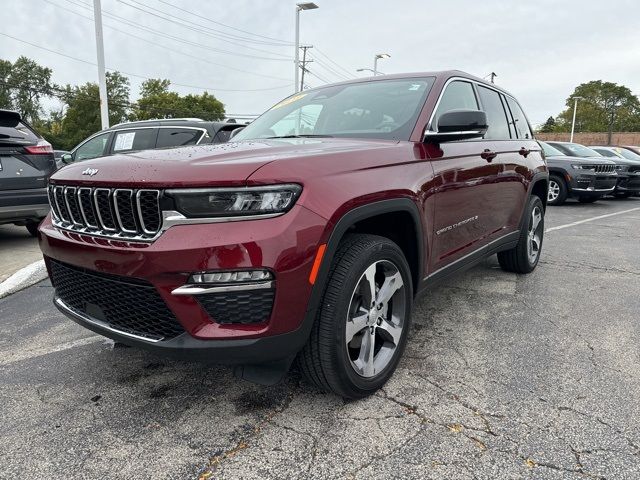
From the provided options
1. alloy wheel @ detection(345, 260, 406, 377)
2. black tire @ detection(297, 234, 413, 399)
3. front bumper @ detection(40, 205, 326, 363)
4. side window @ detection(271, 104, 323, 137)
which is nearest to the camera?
front bumper @ detection(40, 205, 326, 363)

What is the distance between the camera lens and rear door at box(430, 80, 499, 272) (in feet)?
9.73

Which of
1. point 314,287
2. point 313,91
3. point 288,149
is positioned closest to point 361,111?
point 313,91

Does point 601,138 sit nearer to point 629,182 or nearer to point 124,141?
point 629,182

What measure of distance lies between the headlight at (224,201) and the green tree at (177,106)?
64.1m

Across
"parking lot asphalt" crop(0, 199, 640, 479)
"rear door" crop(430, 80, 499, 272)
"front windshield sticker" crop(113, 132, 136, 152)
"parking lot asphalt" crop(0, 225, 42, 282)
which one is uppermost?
"front windshield sticker" crop(113, 132, 136, 152)

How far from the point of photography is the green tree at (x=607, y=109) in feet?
257

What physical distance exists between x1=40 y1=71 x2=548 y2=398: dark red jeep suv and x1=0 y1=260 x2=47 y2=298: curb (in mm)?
2323

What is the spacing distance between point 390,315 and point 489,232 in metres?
1.58

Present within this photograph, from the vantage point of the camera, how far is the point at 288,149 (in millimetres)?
2371

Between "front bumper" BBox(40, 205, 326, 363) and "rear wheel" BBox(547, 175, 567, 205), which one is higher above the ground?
"front bumper" BBox(40, 205, 326, 363)

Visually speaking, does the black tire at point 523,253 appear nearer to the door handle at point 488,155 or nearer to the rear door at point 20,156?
the door handle at point 488,155

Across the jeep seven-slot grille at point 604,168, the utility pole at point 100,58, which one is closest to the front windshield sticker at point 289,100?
the jeep seven-slot grille at point 604,168

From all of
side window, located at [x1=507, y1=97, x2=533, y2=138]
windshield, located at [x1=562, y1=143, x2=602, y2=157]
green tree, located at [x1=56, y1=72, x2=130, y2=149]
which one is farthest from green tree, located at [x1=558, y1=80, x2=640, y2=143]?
side window, located at [x1=507, y1=97, x2=533, y2=138]

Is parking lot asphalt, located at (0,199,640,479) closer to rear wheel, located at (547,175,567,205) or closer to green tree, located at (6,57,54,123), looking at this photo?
rear wheel, located at (547,175,567,205)
